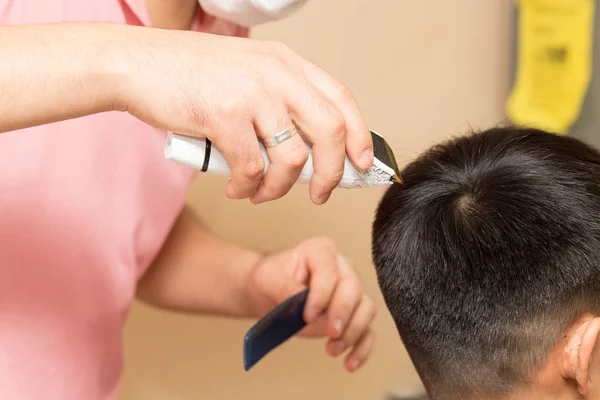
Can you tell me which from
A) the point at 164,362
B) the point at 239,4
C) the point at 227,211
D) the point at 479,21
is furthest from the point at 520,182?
the point at 479,21

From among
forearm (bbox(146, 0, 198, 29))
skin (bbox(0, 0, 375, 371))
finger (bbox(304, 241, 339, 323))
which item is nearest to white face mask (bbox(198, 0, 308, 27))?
forearm (bbox(146, 0, 198, 29))

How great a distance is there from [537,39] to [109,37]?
1.01 meters

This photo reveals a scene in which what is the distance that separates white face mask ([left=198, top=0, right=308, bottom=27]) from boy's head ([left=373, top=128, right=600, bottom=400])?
21 cm

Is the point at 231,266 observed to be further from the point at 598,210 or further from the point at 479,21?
the point at 479,21

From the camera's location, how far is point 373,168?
0.59 metres

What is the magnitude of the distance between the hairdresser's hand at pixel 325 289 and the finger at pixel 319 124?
1.07 feet

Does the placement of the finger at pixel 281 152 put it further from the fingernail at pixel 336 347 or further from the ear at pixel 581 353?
the fingernail at pixel 336 347

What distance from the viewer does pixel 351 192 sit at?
4.49 feet

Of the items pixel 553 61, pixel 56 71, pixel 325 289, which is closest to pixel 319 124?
pixel 56 71

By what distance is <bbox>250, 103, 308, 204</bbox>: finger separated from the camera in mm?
546

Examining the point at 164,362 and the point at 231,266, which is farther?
the point at 164,362

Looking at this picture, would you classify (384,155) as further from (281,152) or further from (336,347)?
(336,347)

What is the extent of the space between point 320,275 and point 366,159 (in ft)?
1.10

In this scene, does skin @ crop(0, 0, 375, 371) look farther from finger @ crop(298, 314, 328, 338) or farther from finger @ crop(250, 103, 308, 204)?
finger @ crop(298, 314, 328, 338)
